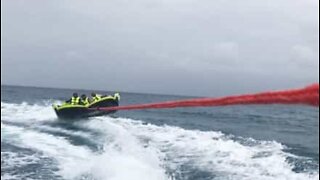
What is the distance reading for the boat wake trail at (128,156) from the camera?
41.1 feet

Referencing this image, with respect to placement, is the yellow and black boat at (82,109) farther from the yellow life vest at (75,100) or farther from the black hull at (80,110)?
the yellow life vest at (75,100)

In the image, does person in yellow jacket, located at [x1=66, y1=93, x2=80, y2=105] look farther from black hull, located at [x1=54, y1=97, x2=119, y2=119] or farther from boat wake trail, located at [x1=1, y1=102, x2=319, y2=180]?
boat wake trail, located at [x1=1, y1=102, x2=319, y2=180]

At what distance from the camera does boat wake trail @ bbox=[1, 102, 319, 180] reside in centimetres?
1254

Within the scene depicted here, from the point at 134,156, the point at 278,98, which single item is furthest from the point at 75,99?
the point at 278,98

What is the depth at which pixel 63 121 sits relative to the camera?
25.1 metres

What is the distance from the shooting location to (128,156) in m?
15.0

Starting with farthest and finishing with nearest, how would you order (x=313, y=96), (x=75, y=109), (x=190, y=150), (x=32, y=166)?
1. (x=75, y=109)
2. (x=190, y=150)
3. (x=32, y=166)
4. (x=313, y=96)

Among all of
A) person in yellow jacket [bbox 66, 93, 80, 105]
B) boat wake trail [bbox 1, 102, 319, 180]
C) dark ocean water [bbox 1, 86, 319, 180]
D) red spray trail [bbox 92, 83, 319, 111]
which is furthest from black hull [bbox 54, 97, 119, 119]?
red spray trail [bbox 92, 83, 319, 111]

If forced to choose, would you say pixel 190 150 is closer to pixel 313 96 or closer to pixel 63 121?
pixel 63 121

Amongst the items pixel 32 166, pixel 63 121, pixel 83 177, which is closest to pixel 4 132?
pixel 63 121

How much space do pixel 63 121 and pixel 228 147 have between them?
414 inches

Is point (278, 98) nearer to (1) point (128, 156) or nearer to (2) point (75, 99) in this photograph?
(1) point (128, 156)

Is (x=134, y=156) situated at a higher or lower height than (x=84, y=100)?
lower

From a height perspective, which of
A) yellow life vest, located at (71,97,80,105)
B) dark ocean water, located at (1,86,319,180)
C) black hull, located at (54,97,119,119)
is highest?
yellow life vest, located at (71,97,80,105)
